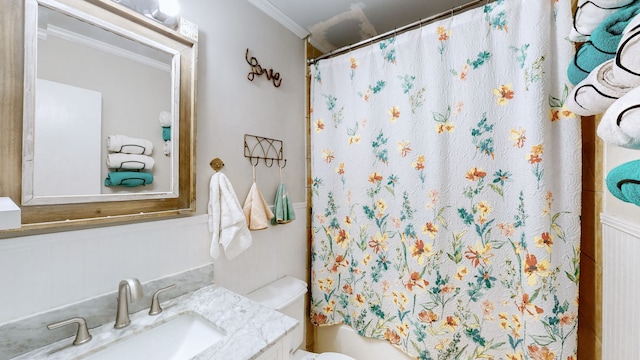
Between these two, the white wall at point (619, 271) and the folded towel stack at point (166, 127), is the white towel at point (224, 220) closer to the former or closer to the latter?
the folded towel stack at point (166, 127)

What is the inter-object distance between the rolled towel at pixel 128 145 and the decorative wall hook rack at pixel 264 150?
47 centimetres

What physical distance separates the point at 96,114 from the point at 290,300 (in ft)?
3.95

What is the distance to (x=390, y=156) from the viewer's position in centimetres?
142

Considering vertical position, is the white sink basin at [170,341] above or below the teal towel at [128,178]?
below

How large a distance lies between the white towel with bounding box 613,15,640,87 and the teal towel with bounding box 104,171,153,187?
1.38 m

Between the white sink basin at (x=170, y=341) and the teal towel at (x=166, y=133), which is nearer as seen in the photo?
the white sink basin at (x=170, y=341)

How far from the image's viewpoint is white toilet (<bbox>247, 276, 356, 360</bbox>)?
1.33m

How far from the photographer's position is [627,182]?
464 mm

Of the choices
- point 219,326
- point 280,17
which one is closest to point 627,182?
point 219,326

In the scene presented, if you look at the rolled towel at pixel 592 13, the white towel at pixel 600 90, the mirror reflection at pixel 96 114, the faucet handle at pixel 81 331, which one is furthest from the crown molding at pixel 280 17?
the faucet handle at pixel 81 331

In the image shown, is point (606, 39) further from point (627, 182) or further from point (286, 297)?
point (286, 297)

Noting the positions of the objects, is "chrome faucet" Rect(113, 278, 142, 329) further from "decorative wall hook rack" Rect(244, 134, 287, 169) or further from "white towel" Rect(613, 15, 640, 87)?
"white towel" Rect(613, 15, 640, 87)

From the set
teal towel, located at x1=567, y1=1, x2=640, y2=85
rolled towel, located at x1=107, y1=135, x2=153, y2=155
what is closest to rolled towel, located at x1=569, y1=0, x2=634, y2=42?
teal towel, located at x1=567, y1=1, x2=640, y2=85

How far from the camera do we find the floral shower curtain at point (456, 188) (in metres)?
1.02
